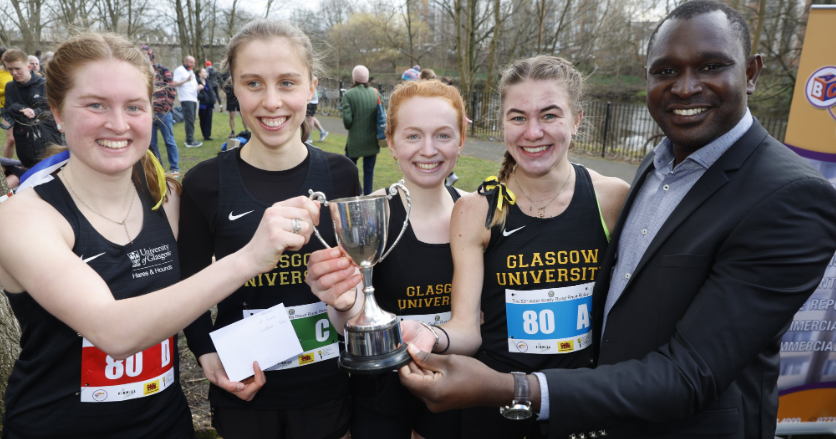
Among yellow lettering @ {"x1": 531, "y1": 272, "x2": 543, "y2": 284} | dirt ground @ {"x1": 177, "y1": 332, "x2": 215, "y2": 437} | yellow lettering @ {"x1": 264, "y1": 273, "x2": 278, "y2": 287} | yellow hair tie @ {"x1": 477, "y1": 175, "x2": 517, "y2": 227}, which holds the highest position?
yellow hair tie @ {"x1": 477, "y1": 175, "x2": 517, "y2": 227}

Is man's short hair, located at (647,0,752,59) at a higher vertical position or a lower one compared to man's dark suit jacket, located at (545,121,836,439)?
higher

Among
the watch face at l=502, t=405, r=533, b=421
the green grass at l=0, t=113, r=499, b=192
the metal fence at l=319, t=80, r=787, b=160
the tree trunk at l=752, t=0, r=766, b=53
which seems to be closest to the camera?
the watch face at l=502, t=405, r=533, b=421

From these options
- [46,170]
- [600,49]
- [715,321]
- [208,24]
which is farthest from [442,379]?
[208,24]

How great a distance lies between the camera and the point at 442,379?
1584mm

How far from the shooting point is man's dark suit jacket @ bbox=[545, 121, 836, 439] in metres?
1.45

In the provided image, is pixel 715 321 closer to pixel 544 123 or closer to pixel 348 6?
pixel 544 123

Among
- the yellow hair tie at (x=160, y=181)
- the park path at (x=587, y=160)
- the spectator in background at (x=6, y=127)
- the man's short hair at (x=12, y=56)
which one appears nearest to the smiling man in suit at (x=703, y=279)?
the yellow hair tie at (x=160, y=181)

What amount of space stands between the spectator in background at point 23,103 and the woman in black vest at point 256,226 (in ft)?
22.4

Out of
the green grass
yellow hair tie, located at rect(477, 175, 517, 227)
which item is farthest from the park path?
yellow hair tie, located at rect(477, 175, 517, 227)

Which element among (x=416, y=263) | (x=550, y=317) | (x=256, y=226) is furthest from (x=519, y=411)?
(x=256, y=226)

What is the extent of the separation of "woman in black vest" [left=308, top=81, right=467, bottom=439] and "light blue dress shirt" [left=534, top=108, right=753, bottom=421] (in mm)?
732

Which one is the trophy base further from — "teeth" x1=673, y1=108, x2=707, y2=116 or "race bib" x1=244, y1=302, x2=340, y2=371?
"teeth" x1=673, y1=108, x2=707, y2=116

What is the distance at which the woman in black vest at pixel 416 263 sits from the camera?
7.36 feet

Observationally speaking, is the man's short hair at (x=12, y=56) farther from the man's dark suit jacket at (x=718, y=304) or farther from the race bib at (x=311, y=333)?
the man's dark suit jacket at (x=718, y=304)
